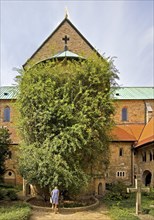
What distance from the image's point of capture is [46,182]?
719 inches

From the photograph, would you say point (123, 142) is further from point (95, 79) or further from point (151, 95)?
point (95, 79)

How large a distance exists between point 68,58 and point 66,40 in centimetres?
655

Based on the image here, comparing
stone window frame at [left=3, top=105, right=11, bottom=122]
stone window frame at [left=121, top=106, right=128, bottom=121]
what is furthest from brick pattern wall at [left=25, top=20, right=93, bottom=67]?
stone window frame at [left=121, top=106, right=128, bottom=121]

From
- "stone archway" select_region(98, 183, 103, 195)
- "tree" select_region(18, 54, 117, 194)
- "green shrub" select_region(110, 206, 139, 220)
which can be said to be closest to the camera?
"green shrub" select_region(110, 206, 139, 220)

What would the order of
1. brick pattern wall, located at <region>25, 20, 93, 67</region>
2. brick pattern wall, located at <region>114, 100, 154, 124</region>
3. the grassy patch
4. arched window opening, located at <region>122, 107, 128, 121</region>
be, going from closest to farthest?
the grassy patch → brick pattern wall, located at <region>25, 20, 93, 67</region> → brick pattern wall, located at <region>114, 100, 154, 124</region> → arched window opening, located at <region>122, 107, 128, 121</region>

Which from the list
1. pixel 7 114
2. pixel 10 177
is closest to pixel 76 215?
pixel 10 177

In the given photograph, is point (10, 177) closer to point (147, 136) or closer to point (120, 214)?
point (147, 136)

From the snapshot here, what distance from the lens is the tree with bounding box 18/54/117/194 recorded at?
61.3 feet

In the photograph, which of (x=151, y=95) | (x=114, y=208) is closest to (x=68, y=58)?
(x=114, y=208)

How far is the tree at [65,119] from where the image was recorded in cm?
1869

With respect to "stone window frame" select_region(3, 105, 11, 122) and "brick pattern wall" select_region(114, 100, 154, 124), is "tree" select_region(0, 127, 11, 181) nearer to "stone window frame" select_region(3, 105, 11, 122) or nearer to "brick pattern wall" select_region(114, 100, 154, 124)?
"stone window frame" select_region(3, 105, 11, 122)

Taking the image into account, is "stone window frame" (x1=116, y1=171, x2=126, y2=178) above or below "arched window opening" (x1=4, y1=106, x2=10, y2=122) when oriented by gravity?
below

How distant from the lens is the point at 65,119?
63.9 feet

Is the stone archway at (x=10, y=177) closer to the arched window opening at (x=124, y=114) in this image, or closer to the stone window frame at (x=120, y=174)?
the stone window frame at (x=120, y=174)
